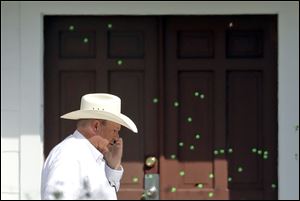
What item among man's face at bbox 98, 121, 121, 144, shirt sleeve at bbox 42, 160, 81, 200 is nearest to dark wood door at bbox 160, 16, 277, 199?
man's face at bbox 98, 121, 121, 144

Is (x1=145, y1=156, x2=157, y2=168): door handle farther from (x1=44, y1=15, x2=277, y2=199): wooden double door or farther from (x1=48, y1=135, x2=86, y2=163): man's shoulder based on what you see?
(x1=48, y1=135, x2=86, y2=163): man's shoulder

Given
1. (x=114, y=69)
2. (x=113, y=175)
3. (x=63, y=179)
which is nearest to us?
(x=63, y=179)

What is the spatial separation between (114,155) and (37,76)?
2132mm

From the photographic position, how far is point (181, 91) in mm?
6551

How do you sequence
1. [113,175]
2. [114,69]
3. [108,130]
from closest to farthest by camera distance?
[108,130], [113,175], [114,69]

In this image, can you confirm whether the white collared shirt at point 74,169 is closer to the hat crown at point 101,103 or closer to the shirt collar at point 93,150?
the shirt collar at point 93,150

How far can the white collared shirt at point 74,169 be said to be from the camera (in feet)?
12.0

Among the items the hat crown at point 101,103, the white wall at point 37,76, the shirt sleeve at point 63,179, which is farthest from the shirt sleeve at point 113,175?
the white wall at point 37,76

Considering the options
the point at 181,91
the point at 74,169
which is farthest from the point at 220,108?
the point at 74,169

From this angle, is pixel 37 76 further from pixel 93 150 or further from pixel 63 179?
pixel 63 179

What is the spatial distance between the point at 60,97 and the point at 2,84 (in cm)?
48

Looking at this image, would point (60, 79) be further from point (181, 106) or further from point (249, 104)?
point (249, 104)

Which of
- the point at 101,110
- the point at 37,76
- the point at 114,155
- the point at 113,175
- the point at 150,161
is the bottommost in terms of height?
the point at 150,161

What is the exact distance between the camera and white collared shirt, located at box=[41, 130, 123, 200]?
366 centimetres
